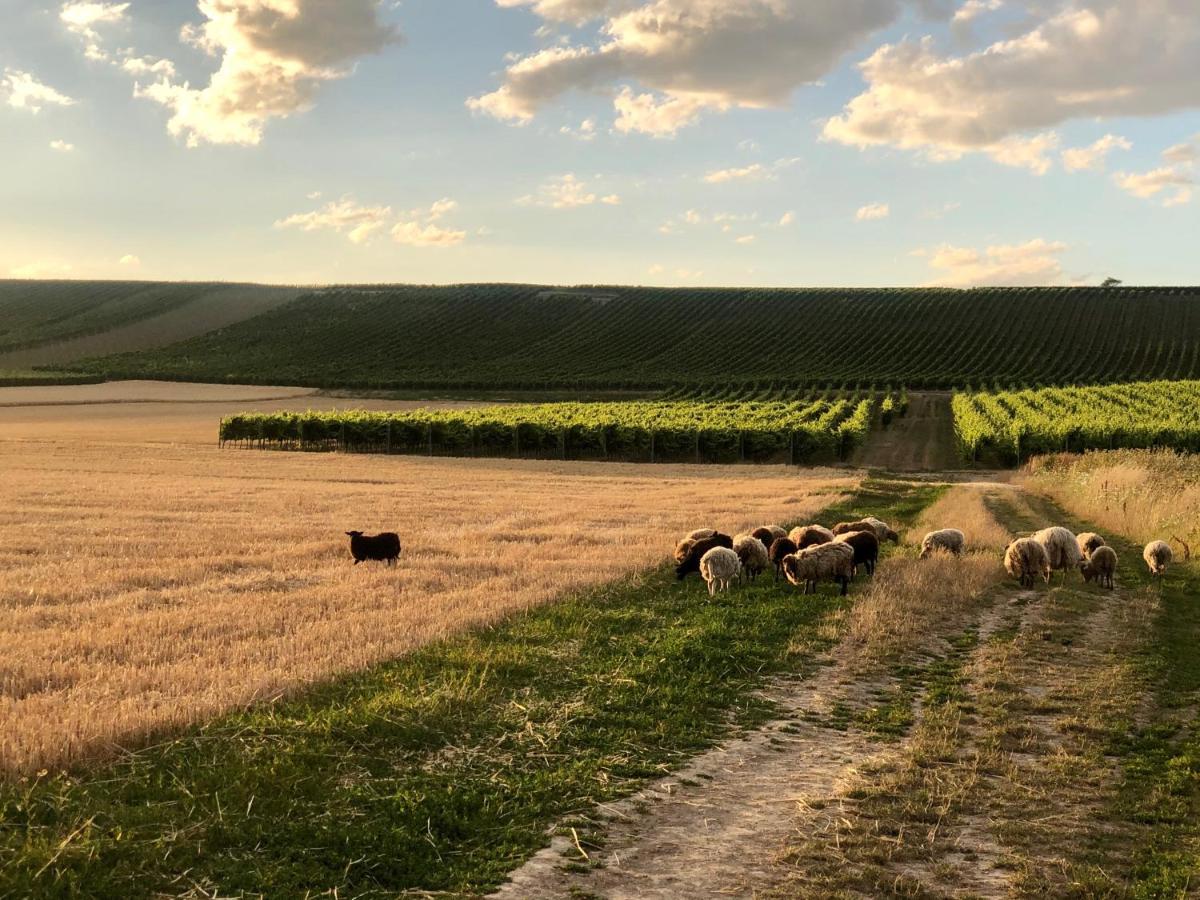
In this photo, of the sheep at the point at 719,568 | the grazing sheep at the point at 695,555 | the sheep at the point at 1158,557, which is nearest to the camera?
the sheep at the point at 719,568

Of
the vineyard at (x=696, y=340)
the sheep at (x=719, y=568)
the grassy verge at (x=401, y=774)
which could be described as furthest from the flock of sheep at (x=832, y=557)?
the vineyard at (x=696, y=340)

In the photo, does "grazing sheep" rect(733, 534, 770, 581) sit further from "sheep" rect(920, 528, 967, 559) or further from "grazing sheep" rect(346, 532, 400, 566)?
"grazing sheep" rect(346, 532, 400, 566)

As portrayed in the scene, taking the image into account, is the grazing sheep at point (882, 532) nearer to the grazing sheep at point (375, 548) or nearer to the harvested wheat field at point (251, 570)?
the harvested wheat field at point (251, 570)

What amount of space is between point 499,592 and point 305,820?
8317mm

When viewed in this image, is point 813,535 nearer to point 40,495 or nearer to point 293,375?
point 40,495

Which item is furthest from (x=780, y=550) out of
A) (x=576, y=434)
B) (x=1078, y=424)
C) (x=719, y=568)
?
(x=1078, y=424)

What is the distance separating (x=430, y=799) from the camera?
7.62 meters

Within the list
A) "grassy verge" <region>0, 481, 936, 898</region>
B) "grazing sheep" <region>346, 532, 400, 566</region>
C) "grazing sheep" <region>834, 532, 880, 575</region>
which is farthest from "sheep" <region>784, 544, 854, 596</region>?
"grazing sheep" <region>346, 532, 400, 566</region>

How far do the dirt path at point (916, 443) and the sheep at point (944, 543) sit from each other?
115 feet

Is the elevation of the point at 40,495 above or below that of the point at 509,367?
below

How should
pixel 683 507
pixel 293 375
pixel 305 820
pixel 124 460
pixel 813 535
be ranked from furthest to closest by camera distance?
pixel 293 375, pixel 124 460, pixel 683 507, pixel 813 535, pixel 305 820

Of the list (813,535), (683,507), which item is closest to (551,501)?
(683,507)

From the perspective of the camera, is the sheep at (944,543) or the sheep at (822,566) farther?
the sheep at (944,543)

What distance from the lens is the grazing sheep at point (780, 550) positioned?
18531mm
